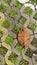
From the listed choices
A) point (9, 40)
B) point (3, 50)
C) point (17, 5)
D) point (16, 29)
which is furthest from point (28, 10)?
point (3, 50)

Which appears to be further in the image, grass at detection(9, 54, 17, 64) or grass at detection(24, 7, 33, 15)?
grass at detection(24, 7, 33, 15)

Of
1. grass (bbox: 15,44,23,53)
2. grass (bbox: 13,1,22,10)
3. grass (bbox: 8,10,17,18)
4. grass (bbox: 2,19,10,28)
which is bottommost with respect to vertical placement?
grass (bbox: 15,44,23,53)

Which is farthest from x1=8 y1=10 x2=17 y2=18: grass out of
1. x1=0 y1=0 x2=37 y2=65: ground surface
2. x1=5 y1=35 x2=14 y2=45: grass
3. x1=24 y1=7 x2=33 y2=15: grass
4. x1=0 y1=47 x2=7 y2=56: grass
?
x1=0 y1=47 x2=7 y2=56: grass

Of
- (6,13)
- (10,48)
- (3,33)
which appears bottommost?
(10,48)

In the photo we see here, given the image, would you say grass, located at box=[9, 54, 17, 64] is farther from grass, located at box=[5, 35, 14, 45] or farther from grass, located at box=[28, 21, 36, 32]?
grass, located at box=[28, 21, 36, 32]

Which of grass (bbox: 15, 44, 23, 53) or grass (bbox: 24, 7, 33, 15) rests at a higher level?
grass (bbox: 24, 7, 33, 15)

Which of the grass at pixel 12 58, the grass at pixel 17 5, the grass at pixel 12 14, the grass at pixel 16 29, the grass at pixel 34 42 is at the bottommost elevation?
the grass at pixel 12 58

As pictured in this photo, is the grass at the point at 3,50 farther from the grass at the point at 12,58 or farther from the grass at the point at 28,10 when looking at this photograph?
the grass at the point at 28,10

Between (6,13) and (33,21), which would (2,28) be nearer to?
(6,13)

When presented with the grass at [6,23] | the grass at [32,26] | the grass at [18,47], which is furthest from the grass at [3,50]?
the grass at [32,26]

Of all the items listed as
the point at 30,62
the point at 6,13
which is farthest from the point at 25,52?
the point at 6,13

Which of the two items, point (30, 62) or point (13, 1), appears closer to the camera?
point (30, 62)
